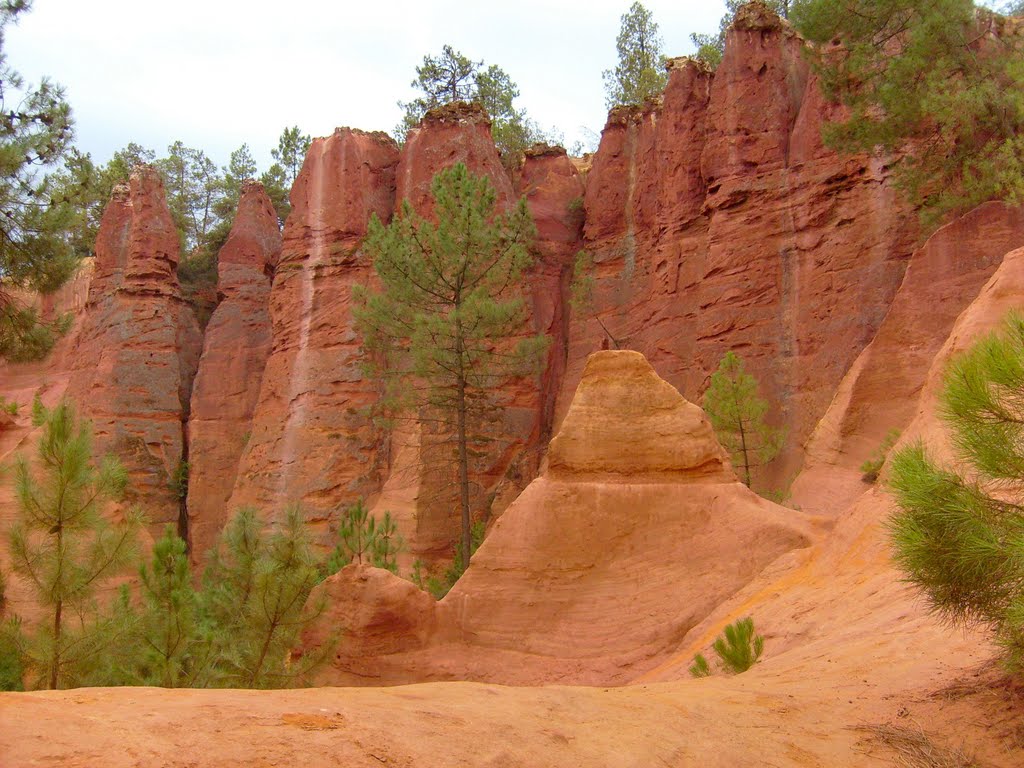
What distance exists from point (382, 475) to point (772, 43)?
17408 millimetres

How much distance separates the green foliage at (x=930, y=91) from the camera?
1719cm

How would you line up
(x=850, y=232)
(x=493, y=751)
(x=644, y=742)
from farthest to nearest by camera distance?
(x=850, y=232) < (x=644, y=742) < (x=493, y=751)

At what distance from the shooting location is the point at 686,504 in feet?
41.8

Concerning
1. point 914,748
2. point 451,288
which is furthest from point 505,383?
point 914,748

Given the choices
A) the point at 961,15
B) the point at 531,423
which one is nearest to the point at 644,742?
the point at 961,15

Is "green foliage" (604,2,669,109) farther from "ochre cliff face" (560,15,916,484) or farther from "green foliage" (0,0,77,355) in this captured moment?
"green foliage" (0,0,77,355)

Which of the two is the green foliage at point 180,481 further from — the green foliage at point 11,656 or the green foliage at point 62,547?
the green foliage at point 11,656

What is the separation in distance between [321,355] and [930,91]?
19452 mm

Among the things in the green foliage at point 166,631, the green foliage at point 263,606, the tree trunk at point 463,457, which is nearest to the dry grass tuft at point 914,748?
the green foliage at point 263,606

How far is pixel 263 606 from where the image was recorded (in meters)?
10.9

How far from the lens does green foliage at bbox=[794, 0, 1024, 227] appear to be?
1719cm

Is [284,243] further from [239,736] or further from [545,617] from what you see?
[239,736]

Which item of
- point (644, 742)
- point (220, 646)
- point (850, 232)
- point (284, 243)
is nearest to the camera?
point (644, 742)

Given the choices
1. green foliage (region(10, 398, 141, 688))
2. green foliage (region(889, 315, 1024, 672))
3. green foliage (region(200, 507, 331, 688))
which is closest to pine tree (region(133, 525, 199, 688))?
green foliage (region(200, 507, 331, 688))
